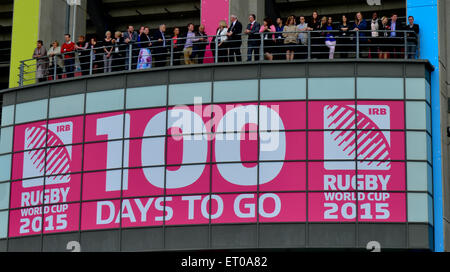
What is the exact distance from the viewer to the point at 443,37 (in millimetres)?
30438

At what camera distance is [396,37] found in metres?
28.6

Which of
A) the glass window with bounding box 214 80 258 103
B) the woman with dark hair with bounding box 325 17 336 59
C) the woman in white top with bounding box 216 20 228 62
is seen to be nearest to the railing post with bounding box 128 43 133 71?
the woman in white top with bounding box 216 20 228 62

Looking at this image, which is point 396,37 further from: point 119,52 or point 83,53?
point 83,53

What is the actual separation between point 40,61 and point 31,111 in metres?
2.06

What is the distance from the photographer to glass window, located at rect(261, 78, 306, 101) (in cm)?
2866

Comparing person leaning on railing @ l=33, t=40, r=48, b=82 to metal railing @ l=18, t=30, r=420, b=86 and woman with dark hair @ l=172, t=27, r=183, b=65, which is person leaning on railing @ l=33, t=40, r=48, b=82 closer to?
metal railing @ l=18, t=30, r=420, b=86

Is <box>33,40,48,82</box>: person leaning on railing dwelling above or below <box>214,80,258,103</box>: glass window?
above

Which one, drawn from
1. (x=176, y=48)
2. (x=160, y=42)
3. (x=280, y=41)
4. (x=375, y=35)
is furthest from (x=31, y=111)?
(x=375, y=35)

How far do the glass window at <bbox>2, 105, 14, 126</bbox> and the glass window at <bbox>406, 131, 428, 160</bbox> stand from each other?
45.9 ft

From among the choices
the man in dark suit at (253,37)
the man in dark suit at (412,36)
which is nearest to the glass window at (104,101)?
the man in dark suit at (253,37)

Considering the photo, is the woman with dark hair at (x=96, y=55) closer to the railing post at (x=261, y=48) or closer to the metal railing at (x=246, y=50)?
the metal railing at (x=246, y=50)

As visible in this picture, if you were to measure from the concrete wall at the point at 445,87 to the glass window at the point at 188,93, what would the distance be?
771cm

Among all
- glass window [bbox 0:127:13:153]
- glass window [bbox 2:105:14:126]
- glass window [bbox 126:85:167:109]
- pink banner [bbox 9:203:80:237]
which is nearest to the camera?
glass window [bbox 126:85:167:109]
